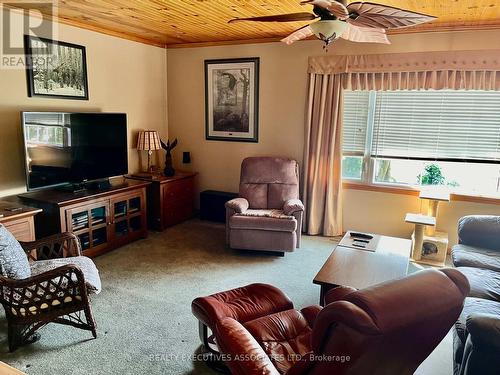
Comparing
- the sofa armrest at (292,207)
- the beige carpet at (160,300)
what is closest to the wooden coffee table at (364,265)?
the beige carpet at (160,300)

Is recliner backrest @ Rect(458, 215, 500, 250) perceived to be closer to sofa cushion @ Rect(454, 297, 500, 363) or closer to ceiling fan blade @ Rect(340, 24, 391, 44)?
sofa cushion @ Rect(454, 297, 500, 363)

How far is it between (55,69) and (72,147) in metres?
0.85

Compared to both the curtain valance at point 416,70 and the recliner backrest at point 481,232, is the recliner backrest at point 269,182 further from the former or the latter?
the recliner backrest at point 481,232

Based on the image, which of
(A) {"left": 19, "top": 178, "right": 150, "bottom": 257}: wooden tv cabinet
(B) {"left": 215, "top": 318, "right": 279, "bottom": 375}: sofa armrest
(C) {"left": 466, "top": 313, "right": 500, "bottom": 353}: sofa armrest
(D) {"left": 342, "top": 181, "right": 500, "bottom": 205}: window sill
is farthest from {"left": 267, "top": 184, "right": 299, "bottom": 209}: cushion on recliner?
(C) {"left": 466, "top": 313, "right": 500, "bottom": 353}: sofa armrest

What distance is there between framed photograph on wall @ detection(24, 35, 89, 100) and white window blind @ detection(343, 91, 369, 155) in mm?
3089

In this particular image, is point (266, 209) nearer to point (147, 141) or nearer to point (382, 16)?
point (147, 141)

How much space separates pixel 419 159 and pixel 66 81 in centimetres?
405

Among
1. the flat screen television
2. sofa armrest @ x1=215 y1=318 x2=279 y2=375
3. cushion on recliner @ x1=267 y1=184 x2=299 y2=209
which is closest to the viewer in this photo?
sofa armrest @ x1=215 y1=318 x2=279 y2=375

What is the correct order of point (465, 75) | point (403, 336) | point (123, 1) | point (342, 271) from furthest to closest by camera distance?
point (465, 75), point (123, 1), point (342, 271), point (403, 336)

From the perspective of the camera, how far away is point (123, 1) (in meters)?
3.17

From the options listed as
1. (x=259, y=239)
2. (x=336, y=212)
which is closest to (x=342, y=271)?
(x=259, y=239)

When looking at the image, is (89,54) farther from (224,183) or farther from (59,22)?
(224,183)

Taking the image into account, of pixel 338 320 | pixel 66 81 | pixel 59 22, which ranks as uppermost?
pixel 59 22

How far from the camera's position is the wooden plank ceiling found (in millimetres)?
3184
